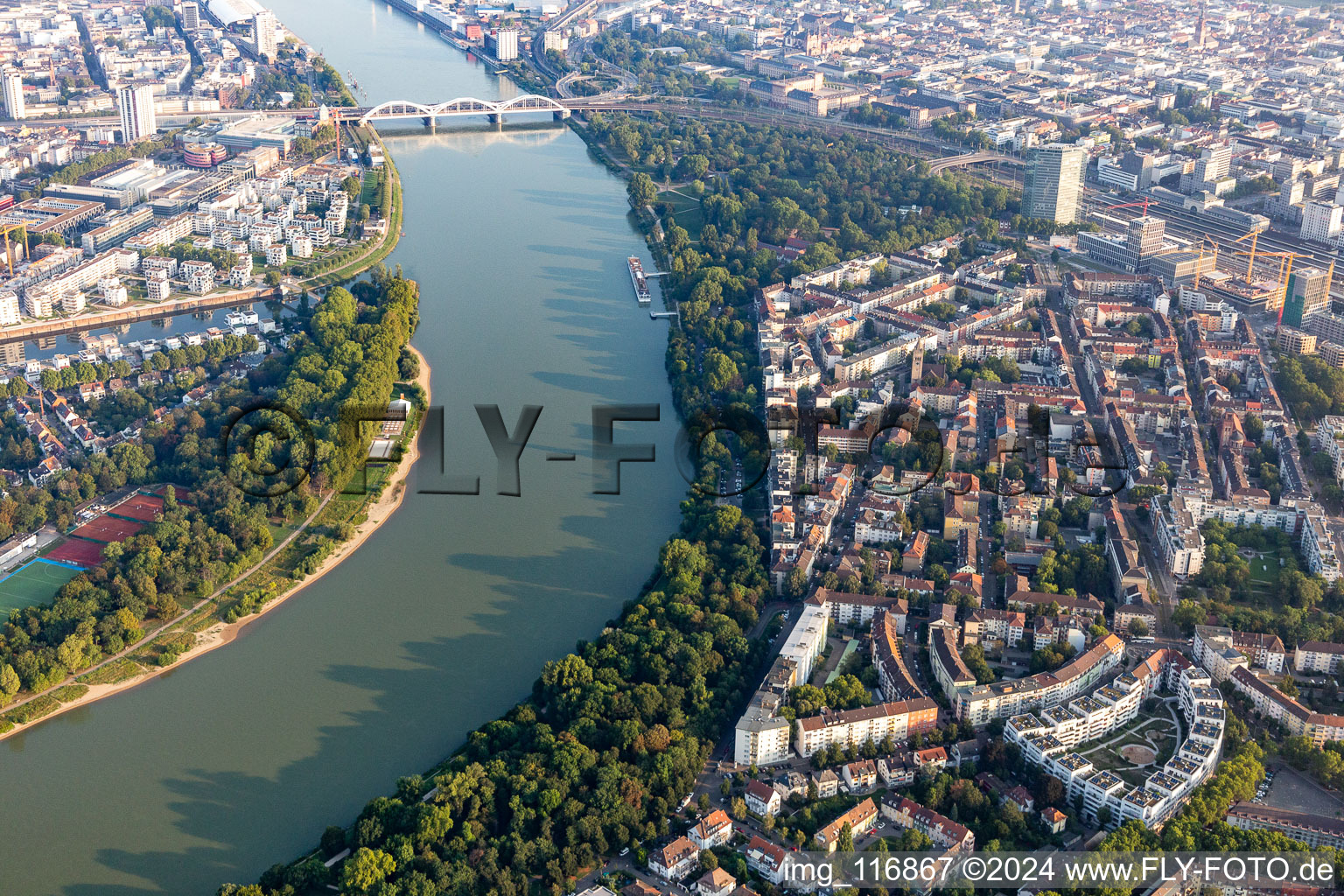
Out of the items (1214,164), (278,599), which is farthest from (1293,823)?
(1214,164)

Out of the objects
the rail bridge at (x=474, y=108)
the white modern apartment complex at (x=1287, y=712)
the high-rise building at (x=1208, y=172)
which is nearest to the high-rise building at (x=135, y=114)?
the rail bridge at (x=474, y=108)

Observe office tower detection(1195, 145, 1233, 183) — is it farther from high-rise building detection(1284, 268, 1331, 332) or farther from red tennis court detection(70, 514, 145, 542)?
red tennis court detection(70, 514, 145, 542)

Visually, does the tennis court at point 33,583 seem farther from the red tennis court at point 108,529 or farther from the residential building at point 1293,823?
the residential building at point 1293,823

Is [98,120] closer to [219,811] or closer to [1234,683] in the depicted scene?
[219,811]

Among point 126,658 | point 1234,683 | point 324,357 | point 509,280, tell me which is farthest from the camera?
point 509,280

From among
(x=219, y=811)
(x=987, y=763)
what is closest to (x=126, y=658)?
(x=219, y=811)

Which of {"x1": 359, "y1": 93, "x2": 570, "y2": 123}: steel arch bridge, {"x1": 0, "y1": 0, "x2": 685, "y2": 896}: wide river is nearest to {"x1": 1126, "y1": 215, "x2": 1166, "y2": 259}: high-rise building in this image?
{"x1": 0, "y1": 0, "x2": 685, "y2": 896}: wide river

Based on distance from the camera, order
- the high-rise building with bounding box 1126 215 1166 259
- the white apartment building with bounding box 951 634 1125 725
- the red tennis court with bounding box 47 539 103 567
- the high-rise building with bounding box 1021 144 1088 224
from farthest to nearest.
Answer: the high-rise building with bounding box 1021 144 1088 224
the high-rise building with bounding box 1126 215 1166 259
the red tennis court with bounding box 47 539 103 567
the white apartment building with bounding box 951 634 1125 725
